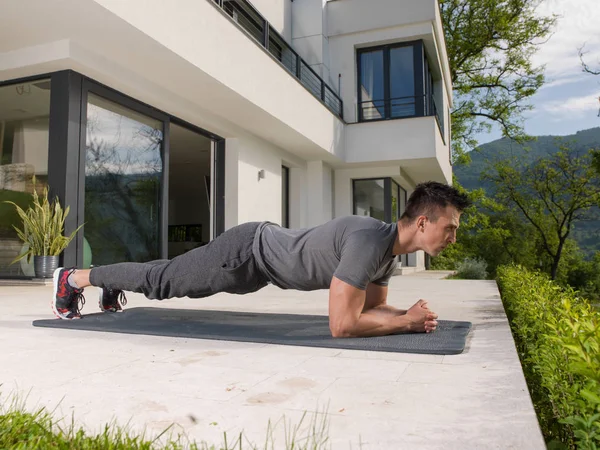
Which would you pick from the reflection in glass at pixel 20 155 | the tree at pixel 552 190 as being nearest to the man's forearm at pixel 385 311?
the reflection in glass at pixel 20 155

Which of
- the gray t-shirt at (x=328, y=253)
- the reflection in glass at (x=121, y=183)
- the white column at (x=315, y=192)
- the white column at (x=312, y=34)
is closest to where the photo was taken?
the gray t-shirt at (x=328, y=253)

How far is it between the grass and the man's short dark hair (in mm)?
1257

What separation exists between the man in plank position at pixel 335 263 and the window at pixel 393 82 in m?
9.14

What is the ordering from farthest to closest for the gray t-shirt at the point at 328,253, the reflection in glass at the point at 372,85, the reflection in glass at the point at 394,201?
the reflection in glass at the point at 394,201 < the reflection in glass at the point at 372,85 < the gray t-shirt at the point at 328,253

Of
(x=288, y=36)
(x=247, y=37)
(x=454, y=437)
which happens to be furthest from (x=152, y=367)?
(x=288, y=36)

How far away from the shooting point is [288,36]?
37.9ft

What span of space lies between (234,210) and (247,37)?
2821 millimetres

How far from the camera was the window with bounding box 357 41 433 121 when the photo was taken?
1139cm

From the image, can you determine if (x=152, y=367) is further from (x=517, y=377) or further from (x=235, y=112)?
(x=235, y=112)

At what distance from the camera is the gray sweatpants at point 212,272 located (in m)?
2.57

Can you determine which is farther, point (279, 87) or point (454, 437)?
point (279, 87)

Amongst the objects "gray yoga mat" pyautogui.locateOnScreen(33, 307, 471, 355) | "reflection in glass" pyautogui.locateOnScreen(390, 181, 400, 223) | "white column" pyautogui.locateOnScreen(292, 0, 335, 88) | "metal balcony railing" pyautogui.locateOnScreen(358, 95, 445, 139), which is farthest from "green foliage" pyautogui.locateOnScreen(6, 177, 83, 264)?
"reflection in glass" pyautogui.locateOnScreen(390, 181, 400, 223)

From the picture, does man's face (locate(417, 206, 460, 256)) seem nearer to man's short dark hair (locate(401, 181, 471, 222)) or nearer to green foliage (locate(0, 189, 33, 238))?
man's short dark hair (locate(401, 181, 471, 222))

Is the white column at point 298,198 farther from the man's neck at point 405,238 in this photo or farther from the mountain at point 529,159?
the mountain at point 529,159
